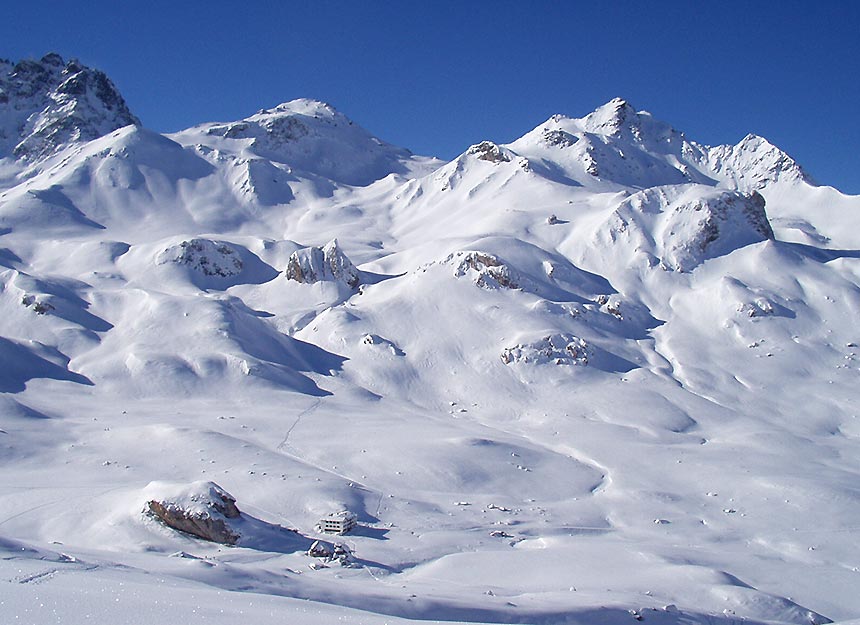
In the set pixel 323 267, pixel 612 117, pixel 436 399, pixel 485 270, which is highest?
pixel 612 117

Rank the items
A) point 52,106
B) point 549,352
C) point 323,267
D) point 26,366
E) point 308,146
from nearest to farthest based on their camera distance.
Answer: point 26,366
point 549,352
point 323,267
point 52,106
point 308,146

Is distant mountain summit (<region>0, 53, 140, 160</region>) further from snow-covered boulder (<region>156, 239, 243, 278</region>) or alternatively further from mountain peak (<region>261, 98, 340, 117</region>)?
snow-covered boulder (<region>156, 239, 243, 278</region>)

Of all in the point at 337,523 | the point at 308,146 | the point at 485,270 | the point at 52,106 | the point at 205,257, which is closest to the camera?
the point at 337,523

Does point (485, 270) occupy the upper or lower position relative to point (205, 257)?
lower

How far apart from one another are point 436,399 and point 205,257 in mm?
38067

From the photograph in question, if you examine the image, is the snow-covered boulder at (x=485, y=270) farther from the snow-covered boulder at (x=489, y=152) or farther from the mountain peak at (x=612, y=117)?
the mountain peak at (x=612, y=117)

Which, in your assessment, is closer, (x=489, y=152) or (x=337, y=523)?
(x=337, y=523)

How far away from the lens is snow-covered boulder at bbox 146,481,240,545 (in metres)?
25.5

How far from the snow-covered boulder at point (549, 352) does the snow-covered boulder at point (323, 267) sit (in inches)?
841

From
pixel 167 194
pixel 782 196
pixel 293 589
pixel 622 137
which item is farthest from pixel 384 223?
pixel 293 589

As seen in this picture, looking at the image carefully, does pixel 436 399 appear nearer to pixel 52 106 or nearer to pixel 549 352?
pixel 549 352

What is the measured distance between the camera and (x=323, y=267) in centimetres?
7125

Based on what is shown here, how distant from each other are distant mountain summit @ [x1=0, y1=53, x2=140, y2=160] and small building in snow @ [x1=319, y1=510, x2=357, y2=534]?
123 meters

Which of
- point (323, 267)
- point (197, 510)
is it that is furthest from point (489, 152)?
point (197, 510)
